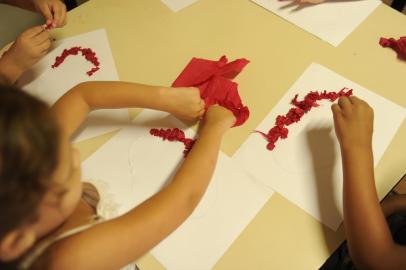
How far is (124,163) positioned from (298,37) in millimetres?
504

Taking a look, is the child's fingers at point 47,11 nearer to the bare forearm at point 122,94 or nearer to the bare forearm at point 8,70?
the bare forearm at point 8,70

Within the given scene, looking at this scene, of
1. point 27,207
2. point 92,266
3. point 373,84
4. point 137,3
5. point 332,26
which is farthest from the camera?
point 137,3

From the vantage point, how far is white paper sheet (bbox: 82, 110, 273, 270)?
65 centimetres

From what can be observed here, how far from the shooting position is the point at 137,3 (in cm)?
104

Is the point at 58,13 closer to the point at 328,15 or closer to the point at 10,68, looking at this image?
the point at 10,68

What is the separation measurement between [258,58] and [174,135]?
10.9 inches

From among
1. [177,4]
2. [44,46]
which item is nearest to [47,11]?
[44,46]

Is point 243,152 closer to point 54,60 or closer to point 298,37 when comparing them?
point 298,37

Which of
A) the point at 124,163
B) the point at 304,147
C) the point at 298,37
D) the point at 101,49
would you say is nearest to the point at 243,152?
the point at 304,147

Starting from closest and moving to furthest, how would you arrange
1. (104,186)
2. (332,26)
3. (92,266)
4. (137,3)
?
(92,266)
(104,186)
(332,26)
(137,3)

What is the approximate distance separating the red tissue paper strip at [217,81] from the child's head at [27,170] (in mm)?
393

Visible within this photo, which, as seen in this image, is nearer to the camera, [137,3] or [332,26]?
[332,26]

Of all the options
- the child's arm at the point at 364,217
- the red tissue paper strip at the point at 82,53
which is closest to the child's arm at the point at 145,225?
the child's arm at the point at 364,217

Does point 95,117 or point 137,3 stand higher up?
point 137,3
